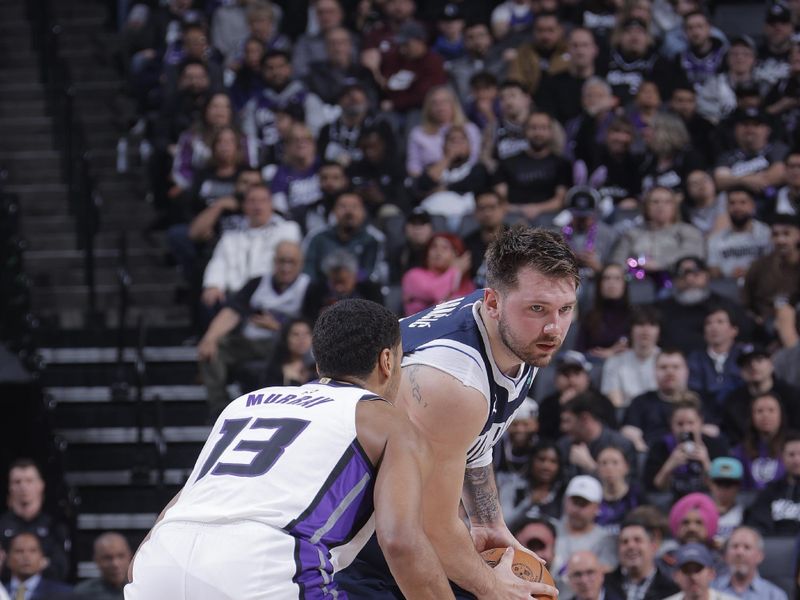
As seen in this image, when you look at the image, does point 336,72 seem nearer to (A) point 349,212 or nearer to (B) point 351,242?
(A) point 349,212

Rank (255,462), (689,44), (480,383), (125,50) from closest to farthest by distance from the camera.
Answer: (255,462) < (480,383) < (689,44) < (125,50)

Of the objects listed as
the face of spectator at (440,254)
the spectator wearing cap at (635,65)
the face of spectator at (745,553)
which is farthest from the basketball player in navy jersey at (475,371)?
the spectator wearing cap at (635,65)

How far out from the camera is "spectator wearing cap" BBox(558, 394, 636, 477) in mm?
11227

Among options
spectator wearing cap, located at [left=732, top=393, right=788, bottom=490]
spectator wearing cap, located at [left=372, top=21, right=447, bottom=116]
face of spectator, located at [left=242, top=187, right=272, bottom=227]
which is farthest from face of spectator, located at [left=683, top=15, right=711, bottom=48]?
spectator wearing cap, located at [left=732, top=393, right=788, bottom=490]

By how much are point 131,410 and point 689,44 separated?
6636 mm

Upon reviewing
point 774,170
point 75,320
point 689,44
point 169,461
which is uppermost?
point 689,44

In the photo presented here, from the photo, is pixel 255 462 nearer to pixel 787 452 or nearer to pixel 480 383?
pixel 480 383

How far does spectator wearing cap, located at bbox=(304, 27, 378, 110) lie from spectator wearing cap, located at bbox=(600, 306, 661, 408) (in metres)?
4.46

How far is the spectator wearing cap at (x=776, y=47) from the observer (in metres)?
15.3

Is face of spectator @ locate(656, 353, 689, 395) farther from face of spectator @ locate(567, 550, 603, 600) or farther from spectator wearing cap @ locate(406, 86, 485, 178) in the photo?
spectator wearing cap @ locate(406, 86, 485, 178)

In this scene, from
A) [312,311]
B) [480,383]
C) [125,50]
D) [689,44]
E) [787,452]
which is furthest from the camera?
[125,50]

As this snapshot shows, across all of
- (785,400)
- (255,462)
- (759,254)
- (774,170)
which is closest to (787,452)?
(785,400)

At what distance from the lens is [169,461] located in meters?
12.8

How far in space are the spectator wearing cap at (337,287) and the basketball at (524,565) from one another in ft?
21.0
